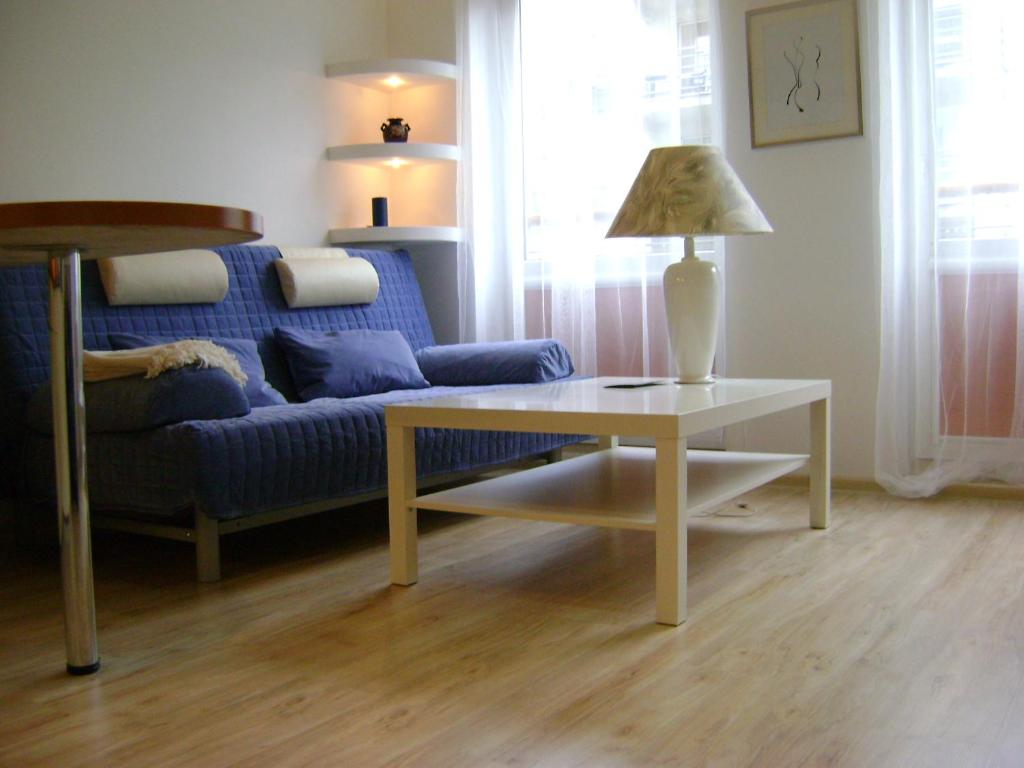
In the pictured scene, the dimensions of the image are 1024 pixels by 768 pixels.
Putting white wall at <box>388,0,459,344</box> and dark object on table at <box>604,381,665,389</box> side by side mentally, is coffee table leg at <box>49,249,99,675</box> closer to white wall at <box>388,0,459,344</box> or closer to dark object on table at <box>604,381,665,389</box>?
dark object on table at <box>604,381,665,389</box>

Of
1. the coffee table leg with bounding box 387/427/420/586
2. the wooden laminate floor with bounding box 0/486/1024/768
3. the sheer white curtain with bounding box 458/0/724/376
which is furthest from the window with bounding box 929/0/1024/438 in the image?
the coffee table leg with bounding box 387/427/420/586

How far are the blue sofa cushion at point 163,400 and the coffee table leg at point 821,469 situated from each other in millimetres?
1474

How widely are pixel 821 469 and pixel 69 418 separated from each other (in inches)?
75.9

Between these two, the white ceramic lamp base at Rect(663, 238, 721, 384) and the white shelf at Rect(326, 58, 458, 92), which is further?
the white shelf at Rect(326, 58, 458, 92)

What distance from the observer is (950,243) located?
3236 millimetres

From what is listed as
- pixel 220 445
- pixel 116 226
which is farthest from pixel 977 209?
pixel 116 226

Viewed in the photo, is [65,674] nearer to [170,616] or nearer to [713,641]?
[170,616]

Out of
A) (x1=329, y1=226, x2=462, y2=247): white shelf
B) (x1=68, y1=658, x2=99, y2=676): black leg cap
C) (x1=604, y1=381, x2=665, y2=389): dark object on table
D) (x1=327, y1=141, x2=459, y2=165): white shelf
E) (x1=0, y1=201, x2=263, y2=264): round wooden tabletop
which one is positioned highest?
(x1=327, y1=141, x2=459, y2=165): white shelf

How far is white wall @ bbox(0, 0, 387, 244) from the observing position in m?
3.02

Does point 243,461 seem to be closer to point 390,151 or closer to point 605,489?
point 605,489

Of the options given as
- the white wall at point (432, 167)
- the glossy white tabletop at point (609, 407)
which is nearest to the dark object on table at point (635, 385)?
the glossy white tabletop at point (609, 407)

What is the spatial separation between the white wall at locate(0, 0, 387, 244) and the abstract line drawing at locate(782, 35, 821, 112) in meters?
1.64

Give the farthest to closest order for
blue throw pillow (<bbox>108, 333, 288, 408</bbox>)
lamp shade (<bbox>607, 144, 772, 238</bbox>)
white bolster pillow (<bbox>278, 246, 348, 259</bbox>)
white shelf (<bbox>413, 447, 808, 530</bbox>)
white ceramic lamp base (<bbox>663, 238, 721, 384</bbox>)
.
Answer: white bolster pillow (<bbox>278, 246, 348, 259</bbox>), blue throw pillow (<bbox>108, 333, 288, 408</bbox>), white ceramic lamp base (<bbox>663, 238, 721, 384</bbox>), lamp shade (<bbox>607, 144, 772, 238</bbox>), white shelf (<bbox>413, 447, 808, 530</bbox>)

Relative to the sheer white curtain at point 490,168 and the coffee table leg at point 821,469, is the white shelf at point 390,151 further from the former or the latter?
the coffee table leg at point 821,469
